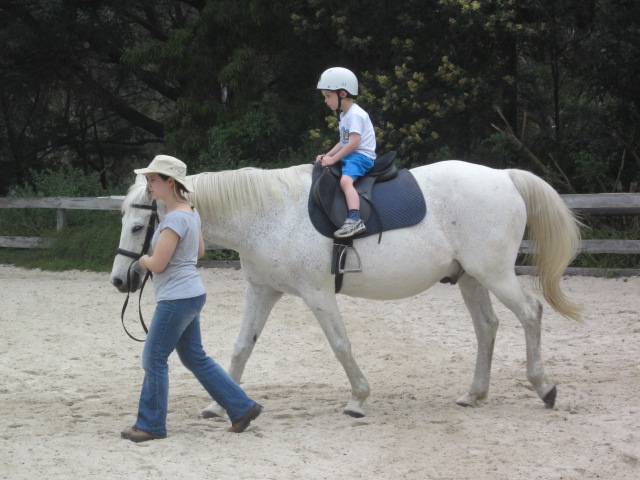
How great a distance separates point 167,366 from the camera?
496 cm

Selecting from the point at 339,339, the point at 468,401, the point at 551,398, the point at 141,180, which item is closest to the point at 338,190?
A: the point at 339,339

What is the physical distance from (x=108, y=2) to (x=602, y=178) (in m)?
9.88

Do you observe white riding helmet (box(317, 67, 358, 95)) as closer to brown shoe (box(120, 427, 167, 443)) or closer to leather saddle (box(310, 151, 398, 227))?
leather saddle (box(310, 151, 398, 227))

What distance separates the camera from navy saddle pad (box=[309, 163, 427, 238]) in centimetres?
547

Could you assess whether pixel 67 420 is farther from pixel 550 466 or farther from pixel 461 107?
pixel 461 107

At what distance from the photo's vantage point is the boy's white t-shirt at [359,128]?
557 cm

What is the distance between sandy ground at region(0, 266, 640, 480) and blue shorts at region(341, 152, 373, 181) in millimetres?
1574

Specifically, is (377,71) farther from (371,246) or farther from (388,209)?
(371,246)

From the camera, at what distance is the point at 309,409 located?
577 centimetres

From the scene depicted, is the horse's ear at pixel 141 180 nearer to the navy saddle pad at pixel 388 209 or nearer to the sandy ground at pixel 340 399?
the navy saddle pad at pixel 388 209

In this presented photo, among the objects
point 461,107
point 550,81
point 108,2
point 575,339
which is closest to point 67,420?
point 575,339

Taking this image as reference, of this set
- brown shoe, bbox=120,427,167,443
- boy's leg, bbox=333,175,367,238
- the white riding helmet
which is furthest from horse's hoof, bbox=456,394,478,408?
the white riding helmet

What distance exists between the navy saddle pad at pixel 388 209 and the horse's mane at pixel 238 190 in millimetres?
214

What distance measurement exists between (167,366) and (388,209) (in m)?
1.73
